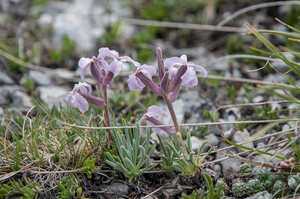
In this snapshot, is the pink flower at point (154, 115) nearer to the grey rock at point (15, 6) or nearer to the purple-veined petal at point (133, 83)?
the purple-veined petal at point (133, 83)

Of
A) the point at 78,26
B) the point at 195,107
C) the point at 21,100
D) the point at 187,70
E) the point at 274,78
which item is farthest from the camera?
the point at 78,26

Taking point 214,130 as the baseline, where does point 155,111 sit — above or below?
above

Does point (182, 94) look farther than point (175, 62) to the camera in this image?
Yes

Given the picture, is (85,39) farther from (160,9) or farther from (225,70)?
(225,70)

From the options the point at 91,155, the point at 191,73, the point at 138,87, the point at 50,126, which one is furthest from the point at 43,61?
the point at 191,73

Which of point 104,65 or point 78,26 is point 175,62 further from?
point 78,26

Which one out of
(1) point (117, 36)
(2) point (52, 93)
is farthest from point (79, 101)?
(1) point (117, 36)
